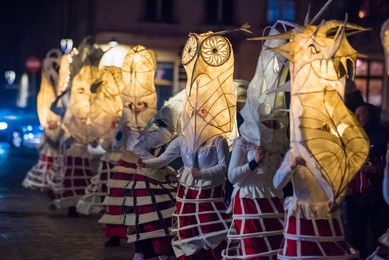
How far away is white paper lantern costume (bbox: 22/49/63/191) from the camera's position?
1814 centimetres

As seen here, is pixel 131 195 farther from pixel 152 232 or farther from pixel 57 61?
pixel 57 61

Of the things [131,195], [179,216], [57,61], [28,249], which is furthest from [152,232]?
[57,61]

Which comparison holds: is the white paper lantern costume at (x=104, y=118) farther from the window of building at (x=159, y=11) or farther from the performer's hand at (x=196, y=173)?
the window of building at (x=159, y=11)

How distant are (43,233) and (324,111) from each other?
7.16 meters

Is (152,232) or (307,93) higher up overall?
(307,93)

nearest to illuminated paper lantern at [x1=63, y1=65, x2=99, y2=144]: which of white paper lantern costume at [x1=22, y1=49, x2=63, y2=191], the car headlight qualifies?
white paper lantern costume at [x1=22, y1=49, x2=63, y2=191]

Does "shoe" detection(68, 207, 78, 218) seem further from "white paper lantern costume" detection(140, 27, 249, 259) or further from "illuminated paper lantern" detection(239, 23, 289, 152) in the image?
"illuminated paper lantern" detection(239, 23, 289, 152)

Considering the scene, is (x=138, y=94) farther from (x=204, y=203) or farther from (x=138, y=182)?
(x=204, y=203)

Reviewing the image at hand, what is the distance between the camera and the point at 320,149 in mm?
7297

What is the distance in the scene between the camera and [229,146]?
10.1 m

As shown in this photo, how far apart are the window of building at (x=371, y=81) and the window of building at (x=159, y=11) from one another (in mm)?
7373

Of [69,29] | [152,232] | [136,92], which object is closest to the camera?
[152,232]

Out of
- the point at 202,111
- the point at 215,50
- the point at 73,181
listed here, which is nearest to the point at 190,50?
the point at 215,50

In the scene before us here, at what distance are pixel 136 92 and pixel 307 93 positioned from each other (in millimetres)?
4714
